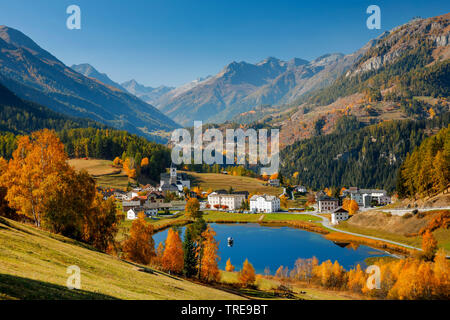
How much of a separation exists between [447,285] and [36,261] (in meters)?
42.1

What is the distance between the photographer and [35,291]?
15180 millimetres

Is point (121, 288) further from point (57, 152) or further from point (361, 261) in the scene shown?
point (361, 261)

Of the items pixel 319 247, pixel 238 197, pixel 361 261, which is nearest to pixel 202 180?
pixel 238 197

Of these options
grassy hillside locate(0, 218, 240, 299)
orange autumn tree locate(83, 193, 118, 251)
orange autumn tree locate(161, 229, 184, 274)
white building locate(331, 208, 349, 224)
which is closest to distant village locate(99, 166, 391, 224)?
white building locate(331, 208, 349, 224)

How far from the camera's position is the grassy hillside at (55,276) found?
51.2ft

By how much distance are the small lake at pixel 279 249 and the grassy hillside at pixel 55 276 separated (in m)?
39.6

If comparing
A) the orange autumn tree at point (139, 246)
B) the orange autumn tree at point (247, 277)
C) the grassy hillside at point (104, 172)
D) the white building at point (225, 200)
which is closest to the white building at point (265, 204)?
the white building at point (225, 200)

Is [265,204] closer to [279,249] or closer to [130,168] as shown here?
[279,249]

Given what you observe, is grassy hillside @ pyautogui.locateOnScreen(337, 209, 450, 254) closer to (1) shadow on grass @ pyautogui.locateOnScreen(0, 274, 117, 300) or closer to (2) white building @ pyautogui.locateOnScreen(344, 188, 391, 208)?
(2) white building @ pyautogui.locateOnScreen(344, 188, 391, 208)

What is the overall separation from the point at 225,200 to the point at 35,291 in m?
129

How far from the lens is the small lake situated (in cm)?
6544

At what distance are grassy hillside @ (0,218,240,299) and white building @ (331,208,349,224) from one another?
81391 millimetres

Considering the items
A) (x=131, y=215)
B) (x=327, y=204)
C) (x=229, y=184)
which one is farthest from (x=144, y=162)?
(x=327, y=204)

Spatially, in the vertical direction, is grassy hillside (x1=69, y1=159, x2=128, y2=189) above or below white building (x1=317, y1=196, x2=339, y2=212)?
above
